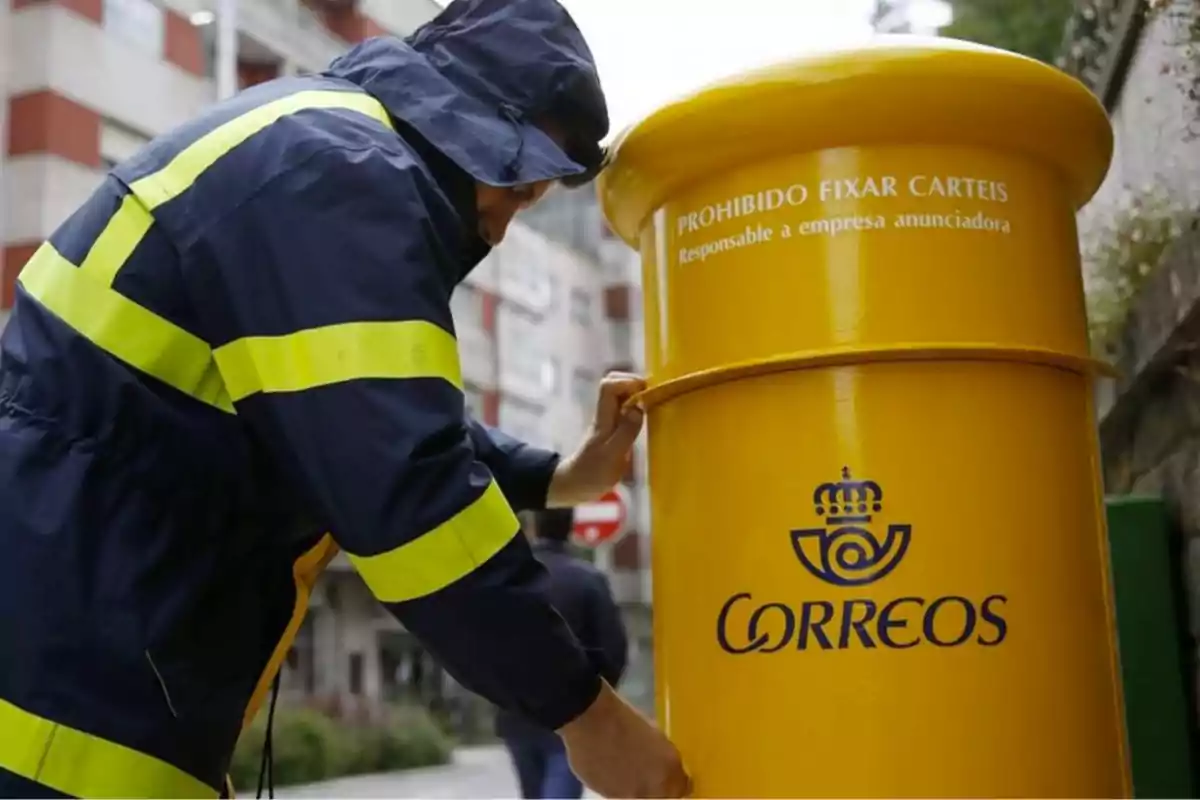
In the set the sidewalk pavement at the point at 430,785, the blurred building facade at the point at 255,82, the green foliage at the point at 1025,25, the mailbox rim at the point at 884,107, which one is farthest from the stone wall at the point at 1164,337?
the sidewalk pavement at the point at 430,785

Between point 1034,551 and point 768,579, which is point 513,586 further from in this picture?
point 1034,551

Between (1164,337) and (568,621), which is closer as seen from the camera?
(1164,337)

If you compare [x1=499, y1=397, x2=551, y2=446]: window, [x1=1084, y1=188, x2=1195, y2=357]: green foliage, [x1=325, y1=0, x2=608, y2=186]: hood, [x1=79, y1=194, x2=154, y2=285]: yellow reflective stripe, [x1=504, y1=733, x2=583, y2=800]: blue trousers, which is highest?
[x1=499, y1=397, x2=551, y2=446]: window

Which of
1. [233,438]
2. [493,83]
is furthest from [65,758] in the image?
[493,83]

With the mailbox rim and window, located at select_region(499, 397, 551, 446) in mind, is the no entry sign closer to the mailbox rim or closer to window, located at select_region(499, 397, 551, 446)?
the mailbox rim

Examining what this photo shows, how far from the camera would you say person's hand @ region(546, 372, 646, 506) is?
207cm

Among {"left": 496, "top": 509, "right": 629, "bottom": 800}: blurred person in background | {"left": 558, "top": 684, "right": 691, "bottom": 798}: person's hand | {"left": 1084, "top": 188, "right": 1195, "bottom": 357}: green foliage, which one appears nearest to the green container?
{"left": 1084, "top": 188, "right": 1195, "bottom": 357}: green foliage

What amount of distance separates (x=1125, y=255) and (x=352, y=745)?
36.6 feet

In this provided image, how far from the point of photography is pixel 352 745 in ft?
42.8

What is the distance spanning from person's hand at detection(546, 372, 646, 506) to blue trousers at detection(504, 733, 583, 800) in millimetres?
2696

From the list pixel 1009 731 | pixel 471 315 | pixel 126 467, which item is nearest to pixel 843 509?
pixel 1009 731

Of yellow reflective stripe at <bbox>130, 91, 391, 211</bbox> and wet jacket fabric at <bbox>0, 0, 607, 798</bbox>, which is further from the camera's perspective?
A: yellow reflective stripe at <bbox>130, 91, 391, 211</bbox>

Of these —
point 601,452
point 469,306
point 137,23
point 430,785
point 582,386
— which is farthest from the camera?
point 582,386

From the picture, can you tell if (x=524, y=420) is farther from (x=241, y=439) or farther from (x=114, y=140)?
(x=241, y=439)
